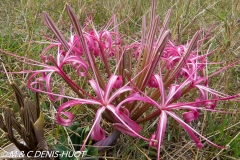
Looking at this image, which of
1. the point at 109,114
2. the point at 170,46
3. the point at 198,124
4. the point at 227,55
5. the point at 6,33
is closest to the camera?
the point at 109,114

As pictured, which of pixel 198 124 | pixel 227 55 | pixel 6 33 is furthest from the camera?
pixel 6 33

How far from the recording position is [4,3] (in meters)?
2.49

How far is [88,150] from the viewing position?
998mm

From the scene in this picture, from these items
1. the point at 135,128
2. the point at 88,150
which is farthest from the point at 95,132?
the point at 88,150

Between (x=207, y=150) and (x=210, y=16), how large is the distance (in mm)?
1555

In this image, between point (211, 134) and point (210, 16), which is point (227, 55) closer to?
point (211, 134)

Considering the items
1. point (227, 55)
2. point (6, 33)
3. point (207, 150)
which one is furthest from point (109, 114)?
point (6, 33)

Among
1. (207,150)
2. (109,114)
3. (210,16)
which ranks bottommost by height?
(207,150)

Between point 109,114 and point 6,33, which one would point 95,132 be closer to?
point 109,114

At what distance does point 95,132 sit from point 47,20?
0.35 m

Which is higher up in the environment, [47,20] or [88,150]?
[47,20]

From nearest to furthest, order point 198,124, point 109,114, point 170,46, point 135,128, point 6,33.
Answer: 1. point 135,128
2. point 109,114
3. point 170,46
4. point 198,124
5. point 6,33

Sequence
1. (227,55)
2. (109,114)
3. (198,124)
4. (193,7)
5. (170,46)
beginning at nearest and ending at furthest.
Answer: (109,114), (170,46), (198,124), (227,55), (193,7)

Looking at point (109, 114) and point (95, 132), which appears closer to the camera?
point (95, 132)
